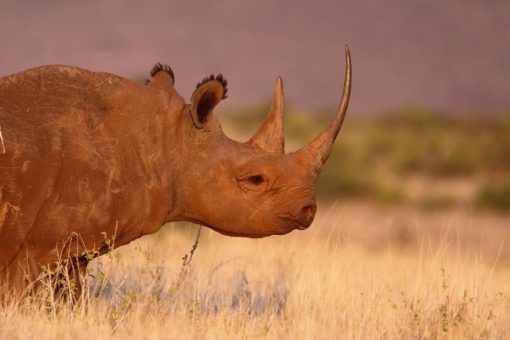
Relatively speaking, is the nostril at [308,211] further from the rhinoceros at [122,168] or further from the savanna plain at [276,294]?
the savanna plain at [276,294]

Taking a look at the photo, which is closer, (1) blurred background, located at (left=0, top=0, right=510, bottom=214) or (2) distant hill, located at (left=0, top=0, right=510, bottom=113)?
(1) blurred background, located at (left=0, top=0, right=510, bottom=214)

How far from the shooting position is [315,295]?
28.7 ft

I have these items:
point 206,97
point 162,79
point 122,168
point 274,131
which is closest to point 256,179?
point 274,131

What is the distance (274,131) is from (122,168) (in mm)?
1137

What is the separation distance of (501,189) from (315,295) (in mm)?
16284

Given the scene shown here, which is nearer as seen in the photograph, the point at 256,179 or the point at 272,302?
the point at 256,179

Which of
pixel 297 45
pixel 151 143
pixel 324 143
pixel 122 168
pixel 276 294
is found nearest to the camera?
pixel 122 168

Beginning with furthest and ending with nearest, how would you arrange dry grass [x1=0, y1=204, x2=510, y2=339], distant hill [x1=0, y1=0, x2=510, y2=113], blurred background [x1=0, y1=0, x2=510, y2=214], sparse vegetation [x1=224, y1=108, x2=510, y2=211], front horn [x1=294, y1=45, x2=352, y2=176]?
1. distant hill [x1=0, y1=0, x2=510, y2=113]
2. blurred background [x1=0, y1=0, x2=510, y2=214]
3. sparse vegetation [x1=224, y1=108, x2=510, y2=211]
4. front horn [x1=294, y1=45, x2=352, y2=176]
5. dry grass [x1=0, y1=204, x2=510, y2=339]

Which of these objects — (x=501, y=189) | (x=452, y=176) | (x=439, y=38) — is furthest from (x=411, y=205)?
(x=439, y=38)

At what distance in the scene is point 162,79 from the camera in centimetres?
755

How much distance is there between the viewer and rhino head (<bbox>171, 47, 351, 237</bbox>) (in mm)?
6988

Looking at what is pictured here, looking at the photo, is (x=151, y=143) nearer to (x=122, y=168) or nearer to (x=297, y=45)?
(x=122, y=168)

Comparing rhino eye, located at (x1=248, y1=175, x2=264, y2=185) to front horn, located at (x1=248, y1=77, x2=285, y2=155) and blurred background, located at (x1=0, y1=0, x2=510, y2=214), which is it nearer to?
front horn, located at (x1=248, y1=77, x2=285, y2=155)

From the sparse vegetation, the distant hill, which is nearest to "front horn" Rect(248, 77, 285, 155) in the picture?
the sparse vegetation
